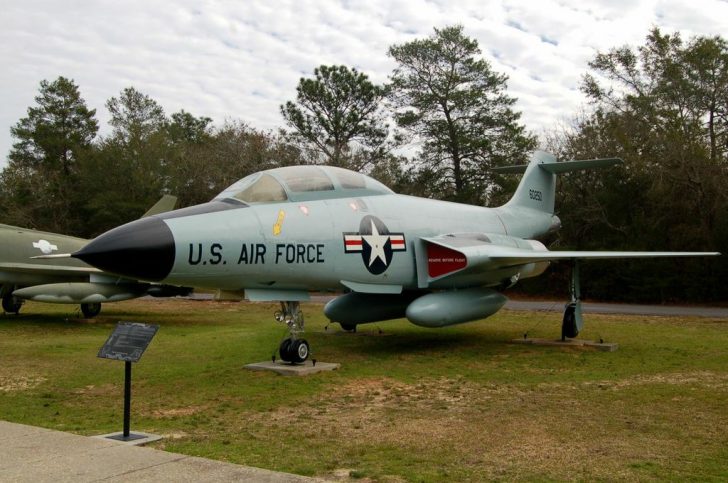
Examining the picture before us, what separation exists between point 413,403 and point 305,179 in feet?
11.9

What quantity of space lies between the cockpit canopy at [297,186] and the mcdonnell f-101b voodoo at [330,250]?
2 cm

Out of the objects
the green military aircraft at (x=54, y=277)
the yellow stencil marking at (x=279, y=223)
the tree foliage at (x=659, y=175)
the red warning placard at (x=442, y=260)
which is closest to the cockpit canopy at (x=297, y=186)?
the yellow stencil marking at (x=279, y=223)

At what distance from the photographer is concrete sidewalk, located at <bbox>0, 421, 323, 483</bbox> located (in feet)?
13.3

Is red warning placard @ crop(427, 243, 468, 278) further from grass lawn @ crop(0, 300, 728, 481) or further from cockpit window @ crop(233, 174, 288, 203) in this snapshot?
cockpit window @ crop(233, 174, 288, 203)

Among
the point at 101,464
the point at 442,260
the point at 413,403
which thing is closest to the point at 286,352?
the point at 413,403

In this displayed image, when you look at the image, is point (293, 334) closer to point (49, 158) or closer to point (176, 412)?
point (176, 412)

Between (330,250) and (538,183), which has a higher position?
(538,183)

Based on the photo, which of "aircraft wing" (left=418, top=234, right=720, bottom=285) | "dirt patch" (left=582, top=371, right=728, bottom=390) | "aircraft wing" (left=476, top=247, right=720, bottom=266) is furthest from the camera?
"aircraft wing" (left=476, top=247, right=720, bottom=266)

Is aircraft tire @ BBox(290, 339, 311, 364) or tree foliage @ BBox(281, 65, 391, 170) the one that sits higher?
tree foliage @ BBox(281, 65, 391, 170)

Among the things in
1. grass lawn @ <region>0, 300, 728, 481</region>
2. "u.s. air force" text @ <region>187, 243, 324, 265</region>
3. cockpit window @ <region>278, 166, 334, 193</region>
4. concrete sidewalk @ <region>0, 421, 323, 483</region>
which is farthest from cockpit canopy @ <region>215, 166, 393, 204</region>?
concrete sidewalk @ <region>0, 421, 323, 483</region>

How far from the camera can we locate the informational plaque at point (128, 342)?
5.50 meters

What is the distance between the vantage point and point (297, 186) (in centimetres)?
898

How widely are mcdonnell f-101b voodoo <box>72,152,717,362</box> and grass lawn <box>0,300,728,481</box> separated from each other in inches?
34.8

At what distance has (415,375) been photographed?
29.1 feet
